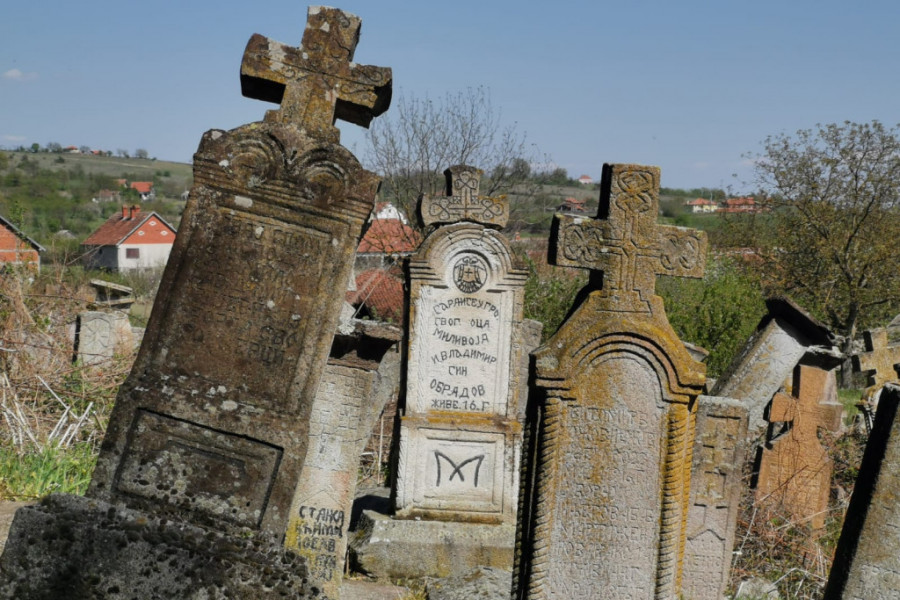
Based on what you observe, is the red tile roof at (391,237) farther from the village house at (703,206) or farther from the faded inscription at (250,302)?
the village house at (703,206)

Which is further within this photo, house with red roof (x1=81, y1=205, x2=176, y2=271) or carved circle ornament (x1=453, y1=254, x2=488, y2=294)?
house with red roof (x1=81, y1=205, x2=176, y2=271)

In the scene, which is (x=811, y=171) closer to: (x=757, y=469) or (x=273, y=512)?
(x=757, y=469)

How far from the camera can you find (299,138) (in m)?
4.54

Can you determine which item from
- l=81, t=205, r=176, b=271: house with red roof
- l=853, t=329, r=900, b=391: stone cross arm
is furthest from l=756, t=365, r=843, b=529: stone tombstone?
l=81, t=205, r=176, b=271: house with red roof

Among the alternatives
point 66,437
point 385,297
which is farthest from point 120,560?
point 385,297

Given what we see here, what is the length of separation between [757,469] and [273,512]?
21.6 ft

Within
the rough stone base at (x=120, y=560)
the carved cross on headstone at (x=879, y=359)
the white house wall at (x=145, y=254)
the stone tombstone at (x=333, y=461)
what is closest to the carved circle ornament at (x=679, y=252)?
the stone tombstone at (x=333, y=461)

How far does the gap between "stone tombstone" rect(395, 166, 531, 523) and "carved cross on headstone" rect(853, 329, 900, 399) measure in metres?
4.69

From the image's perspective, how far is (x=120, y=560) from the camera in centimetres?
353

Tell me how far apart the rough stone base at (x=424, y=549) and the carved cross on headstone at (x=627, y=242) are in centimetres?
325

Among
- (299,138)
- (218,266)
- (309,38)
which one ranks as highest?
(309,38)

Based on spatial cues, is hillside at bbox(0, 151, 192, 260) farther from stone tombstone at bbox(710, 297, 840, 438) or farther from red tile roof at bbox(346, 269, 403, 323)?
stone tombstone at bbox(710, 297, 840, 438)

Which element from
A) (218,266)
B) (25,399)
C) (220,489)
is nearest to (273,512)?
(220,489)

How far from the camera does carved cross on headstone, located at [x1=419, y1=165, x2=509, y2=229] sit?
8336 mm
